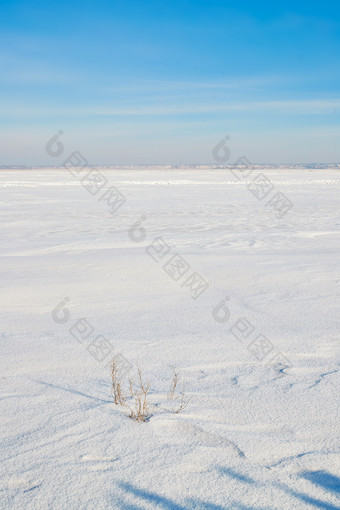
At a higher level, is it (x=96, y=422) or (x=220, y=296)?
(x=96, y=422)

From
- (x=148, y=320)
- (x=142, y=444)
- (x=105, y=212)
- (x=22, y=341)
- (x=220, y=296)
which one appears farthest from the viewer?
(x=105, y=212)

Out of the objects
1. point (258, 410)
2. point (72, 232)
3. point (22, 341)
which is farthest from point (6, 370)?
point (72, 232)

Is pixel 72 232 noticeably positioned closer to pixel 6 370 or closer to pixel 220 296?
pixel 220 296

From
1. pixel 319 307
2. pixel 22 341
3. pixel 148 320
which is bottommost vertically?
pixel 319 307

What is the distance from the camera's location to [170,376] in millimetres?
3273

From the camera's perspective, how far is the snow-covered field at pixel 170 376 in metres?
2.11

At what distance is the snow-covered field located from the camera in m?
2.11

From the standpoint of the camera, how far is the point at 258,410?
276cm

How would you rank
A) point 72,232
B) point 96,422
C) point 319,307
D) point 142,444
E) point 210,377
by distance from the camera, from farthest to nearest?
point 72,232 < point 319,307 < point 210,377 < point 96,422 < point 142,444

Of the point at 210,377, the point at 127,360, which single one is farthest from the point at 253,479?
the point at 127,360

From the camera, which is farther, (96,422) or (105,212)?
(105,212)

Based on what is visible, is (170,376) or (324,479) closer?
(324,479)

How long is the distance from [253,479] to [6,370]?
1.99 meters

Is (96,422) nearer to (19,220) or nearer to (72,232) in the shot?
(72,232)
